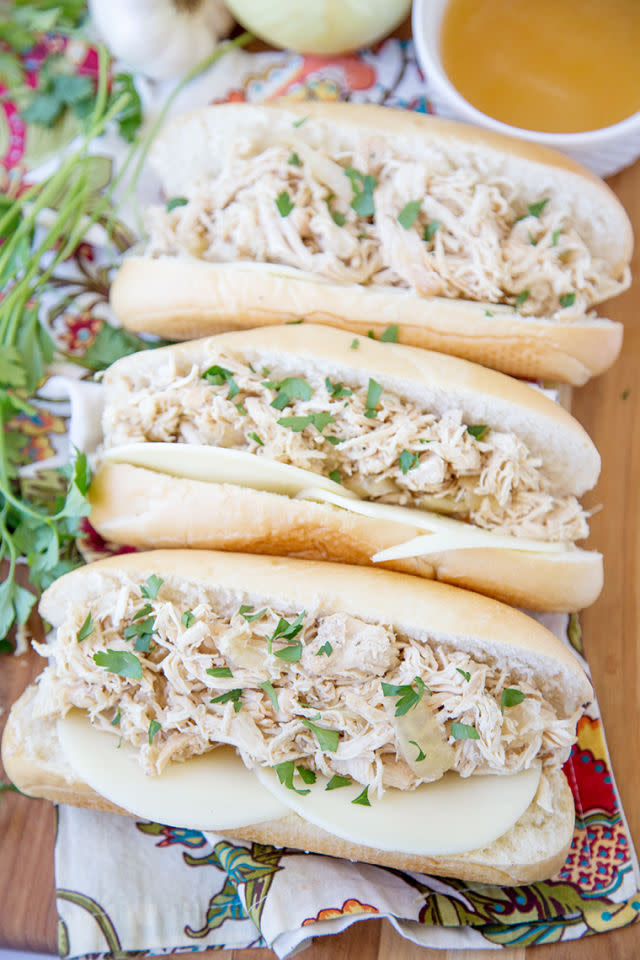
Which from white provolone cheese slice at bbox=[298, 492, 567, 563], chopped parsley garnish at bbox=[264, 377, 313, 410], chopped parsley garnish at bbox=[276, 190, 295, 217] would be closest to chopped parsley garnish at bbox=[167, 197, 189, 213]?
chopped parsley garnish at bbox=[276, 190, 295, 217]

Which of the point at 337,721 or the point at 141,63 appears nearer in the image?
the point at 337,721

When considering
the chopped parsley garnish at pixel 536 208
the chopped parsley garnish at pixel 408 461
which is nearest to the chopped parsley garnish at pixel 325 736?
the chopped parsley garnish at pixel 408 461

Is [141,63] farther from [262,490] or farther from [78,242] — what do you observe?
[262,490]

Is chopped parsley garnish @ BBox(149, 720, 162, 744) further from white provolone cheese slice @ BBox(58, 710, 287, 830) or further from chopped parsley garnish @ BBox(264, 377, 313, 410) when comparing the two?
chopped parsley garnish @ BBox(264, 377, 313, 410)

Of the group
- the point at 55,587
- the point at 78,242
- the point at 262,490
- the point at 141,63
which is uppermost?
the point at 141,63

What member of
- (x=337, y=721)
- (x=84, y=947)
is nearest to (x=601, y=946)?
(x=337, y=721)

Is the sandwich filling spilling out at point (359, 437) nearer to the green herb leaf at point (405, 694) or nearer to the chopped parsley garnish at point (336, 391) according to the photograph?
the chopped parsley garnish at point (336, 391)

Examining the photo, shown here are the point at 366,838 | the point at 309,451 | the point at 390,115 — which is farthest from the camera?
the point at 390,115

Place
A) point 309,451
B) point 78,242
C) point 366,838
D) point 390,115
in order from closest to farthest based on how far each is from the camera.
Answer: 1. point 366,838
2. point 309,451
3. point 390,115
4. point 78,242
